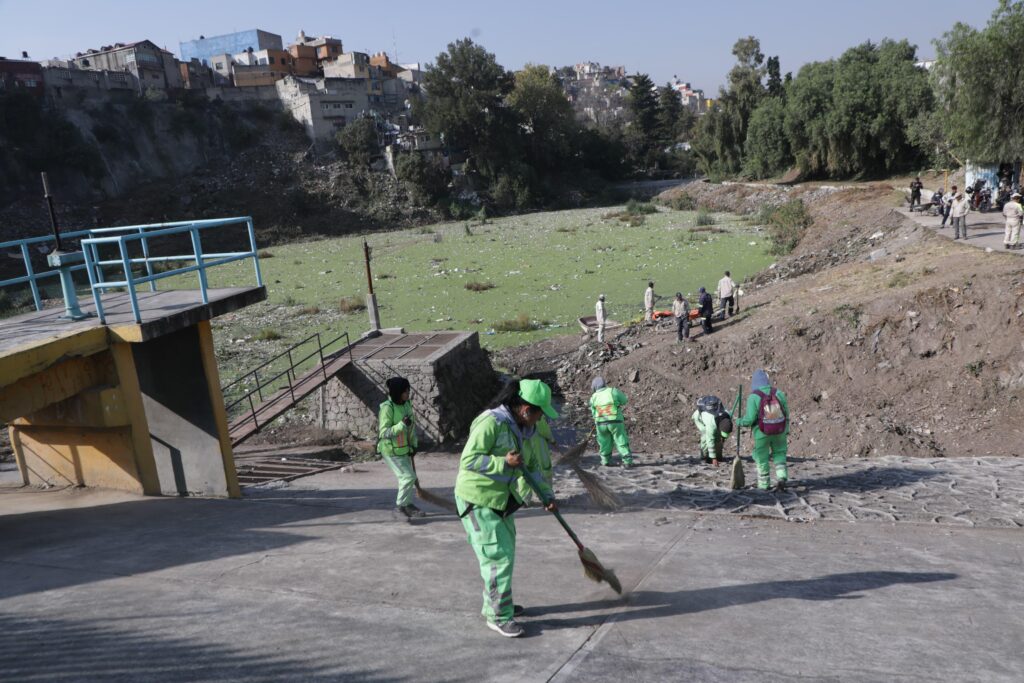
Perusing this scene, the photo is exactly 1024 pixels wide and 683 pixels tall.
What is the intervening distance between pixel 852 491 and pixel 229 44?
95.9 meters

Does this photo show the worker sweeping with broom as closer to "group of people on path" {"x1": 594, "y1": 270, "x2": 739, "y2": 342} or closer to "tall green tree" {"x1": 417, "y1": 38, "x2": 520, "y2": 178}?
"group of people on path" {"x1": 594, "y1": 270, "x2": 739, "y2": 342}

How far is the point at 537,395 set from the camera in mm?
4645

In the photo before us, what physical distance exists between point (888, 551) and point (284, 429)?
11.9 metres

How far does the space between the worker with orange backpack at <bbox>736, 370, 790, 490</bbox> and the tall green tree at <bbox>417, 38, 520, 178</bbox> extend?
58.8m

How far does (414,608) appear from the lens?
16.2 ft

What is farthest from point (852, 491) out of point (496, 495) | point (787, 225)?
point (787, 225)

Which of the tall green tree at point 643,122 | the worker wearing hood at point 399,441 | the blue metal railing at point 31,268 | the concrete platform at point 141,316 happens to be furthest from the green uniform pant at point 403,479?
the tall green tree at point 643,122

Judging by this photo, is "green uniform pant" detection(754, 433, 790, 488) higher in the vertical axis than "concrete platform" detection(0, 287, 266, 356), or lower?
→ lower

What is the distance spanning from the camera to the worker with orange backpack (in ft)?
25.2

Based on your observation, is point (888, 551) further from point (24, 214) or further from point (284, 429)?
point (24, 214)

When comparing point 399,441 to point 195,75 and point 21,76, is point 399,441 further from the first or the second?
point 195,75

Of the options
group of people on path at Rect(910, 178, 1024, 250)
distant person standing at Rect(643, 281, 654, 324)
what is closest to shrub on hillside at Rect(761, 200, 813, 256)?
group of people on path at Rect(910, 178, 1024, 250)

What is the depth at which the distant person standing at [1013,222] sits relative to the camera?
55.8ft

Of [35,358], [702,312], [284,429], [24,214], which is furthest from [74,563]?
[24,214]
